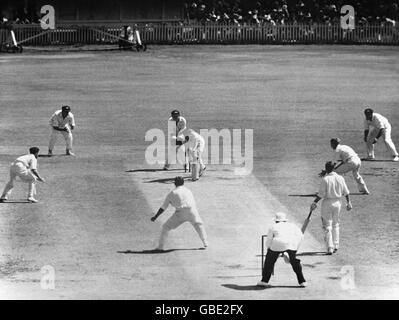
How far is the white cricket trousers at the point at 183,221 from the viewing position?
2391 cm

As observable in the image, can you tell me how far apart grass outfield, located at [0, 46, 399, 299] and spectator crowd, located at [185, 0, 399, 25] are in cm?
310

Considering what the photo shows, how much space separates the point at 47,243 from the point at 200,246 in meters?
3.14

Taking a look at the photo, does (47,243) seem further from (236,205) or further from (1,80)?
(1,80)

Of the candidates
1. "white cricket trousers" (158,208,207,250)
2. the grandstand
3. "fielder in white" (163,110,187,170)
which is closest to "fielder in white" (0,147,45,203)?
"fielder in white" (163,110,187,170)

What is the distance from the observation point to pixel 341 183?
79.2 ft

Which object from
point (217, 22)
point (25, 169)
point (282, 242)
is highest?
point (217, 22)

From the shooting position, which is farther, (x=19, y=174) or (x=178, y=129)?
(x=178, y=129)

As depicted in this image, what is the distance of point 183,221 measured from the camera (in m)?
24.0

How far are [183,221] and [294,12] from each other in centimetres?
4402

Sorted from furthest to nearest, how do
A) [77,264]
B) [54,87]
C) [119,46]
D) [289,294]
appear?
[119,46] < [54,87] < [77,264] < [289,294]

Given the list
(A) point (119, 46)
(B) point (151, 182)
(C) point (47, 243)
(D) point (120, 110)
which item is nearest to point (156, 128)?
(D) point (120, 110)
